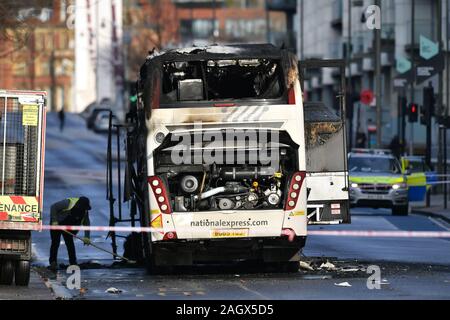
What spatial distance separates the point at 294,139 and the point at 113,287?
355 centimetres

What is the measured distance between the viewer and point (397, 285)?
1988cm

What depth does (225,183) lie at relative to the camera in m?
21.9

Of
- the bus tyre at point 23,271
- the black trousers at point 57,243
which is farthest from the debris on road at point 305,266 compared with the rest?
Answer: the bus tyre at point 23,271

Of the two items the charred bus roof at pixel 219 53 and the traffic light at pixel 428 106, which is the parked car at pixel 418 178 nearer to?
the traffic light at pixel 428 106

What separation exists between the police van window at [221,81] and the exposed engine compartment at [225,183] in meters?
0.93

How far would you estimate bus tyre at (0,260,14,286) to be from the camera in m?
20.5

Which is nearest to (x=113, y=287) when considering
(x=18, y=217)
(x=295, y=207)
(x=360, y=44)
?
(x=18, y=217)

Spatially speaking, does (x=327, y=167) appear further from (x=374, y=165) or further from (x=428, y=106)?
(x=428, y=106)

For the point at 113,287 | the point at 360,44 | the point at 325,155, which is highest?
the point at 360,44

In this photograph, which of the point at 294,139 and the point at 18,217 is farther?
the point at 294,139

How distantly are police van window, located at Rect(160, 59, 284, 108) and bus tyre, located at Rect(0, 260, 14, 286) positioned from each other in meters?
3.27

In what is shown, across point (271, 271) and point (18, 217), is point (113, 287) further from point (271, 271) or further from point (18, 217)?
point (271, 271)

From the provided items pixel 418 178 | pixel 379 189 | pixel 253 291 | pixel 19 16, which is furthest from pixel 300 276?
pixel 418 178

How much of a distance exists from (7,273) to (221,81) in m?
4.67
